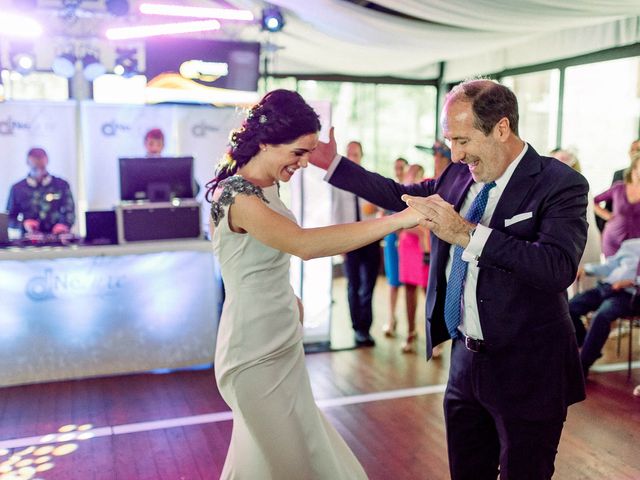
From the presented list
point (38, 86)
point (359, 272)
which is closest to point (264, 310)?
point (359, 272)

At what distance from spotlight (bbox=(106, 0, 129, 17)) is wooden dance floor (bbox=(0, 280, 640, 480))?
3.50 m

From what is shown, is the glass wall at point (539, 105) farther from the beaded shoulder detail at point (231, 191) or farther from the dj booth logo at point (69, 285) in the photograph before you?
the beaded shoulder detail at point (231, 191)

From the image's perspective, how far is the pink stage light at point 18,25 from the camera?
6270 millimetres

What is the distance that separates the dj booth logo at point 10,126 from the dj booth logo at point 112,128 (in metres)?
0.83

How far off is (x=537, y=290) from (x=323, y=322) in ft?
12.5

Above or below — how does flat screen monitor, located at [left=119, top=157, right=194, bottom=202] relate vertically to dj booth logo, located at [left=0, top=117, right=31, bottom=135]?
below

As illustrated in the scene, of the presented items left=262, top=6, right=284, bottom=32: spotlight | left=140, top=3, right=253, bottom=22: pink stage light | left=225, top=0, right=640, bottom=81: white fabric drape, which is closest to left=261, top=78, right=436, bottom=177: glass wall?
left=225, top=0, right=640, bottom=81: white fabric drape

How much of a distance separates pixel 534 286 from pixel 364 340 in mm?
4029

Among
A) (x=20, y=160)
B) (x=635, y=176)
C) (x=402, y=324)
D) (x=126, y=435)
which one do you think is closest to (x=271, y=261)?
(x=126, y=435)

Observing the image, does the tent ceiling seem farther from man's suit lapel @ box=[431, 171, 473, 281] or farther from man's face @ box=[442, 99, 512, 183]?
man's face @ box=[442, 99, 512, 183]

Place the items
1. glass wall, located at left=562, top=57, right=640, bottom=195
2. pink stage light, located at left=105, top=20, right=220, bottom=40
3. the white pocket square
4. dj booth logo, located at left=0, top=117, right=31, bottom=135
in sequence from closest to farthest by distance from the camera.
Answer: the white pocket square, pink stage light, located at left=105, top=20, right=220, bottom=40, glass wall, located at left=562, top=57, right=640, bottom=195, dj booth logo, located at left=0, top=117, right=31, bottom=135

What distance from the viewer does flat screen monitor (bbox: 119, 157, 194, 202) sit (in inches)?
201

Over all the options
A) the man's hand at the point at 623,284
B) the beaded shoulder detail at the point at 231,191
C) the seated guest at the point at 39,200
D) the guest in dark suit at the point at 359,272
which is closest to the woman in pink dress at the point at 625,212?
the man's hand at the point at 623,284

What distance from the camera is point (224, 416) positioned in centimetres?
414
